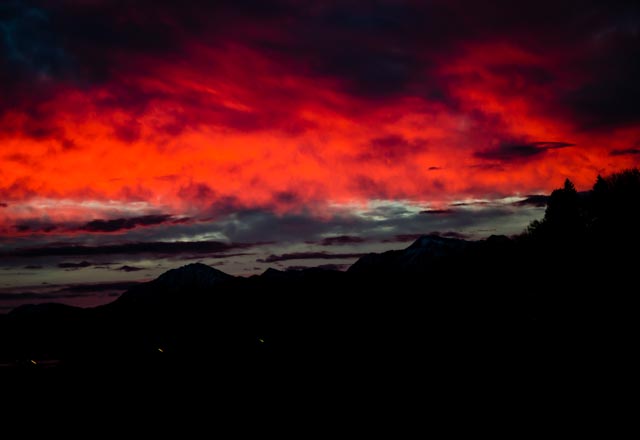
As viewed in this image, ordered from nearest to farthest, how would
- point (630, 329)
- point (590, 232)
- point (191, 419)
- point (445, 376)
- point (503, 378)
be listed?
point (191, 419), point (503, 378), point (445, 376), point (630, 329), point (590, 232)

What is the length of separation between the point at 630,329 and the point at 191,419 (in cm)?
4963

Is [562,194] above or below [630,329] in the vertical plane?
above

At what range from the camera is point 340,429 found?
86.6ft

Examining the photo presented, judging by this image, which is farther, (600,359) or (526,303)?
(526,303)

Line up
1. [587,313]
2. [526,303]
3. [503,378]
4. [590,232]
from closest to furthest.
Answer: [503,378] → [587,313] → [526,303] → [590,232]

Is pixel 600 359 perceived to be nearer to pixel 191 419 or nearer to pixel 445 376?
pixel 445 376

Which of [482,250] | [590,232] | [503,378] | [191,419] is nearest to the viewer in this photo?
[191,419]

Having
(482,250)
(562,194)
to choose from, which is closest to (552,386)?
(562,194)

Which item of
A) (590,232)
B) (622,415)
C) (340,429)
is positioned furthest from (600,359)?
(590,232)

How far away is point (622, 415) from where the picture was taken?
26.5 metres

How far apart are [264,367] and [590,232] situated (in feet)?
247

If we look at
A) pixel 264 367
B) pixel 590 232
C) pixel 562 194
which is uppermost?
pixel 562 194

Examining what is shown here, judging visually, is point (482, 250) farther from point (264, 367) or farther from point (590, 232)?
point (264, 367)

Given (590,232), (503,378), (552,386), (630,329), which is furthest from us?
(590,232)
